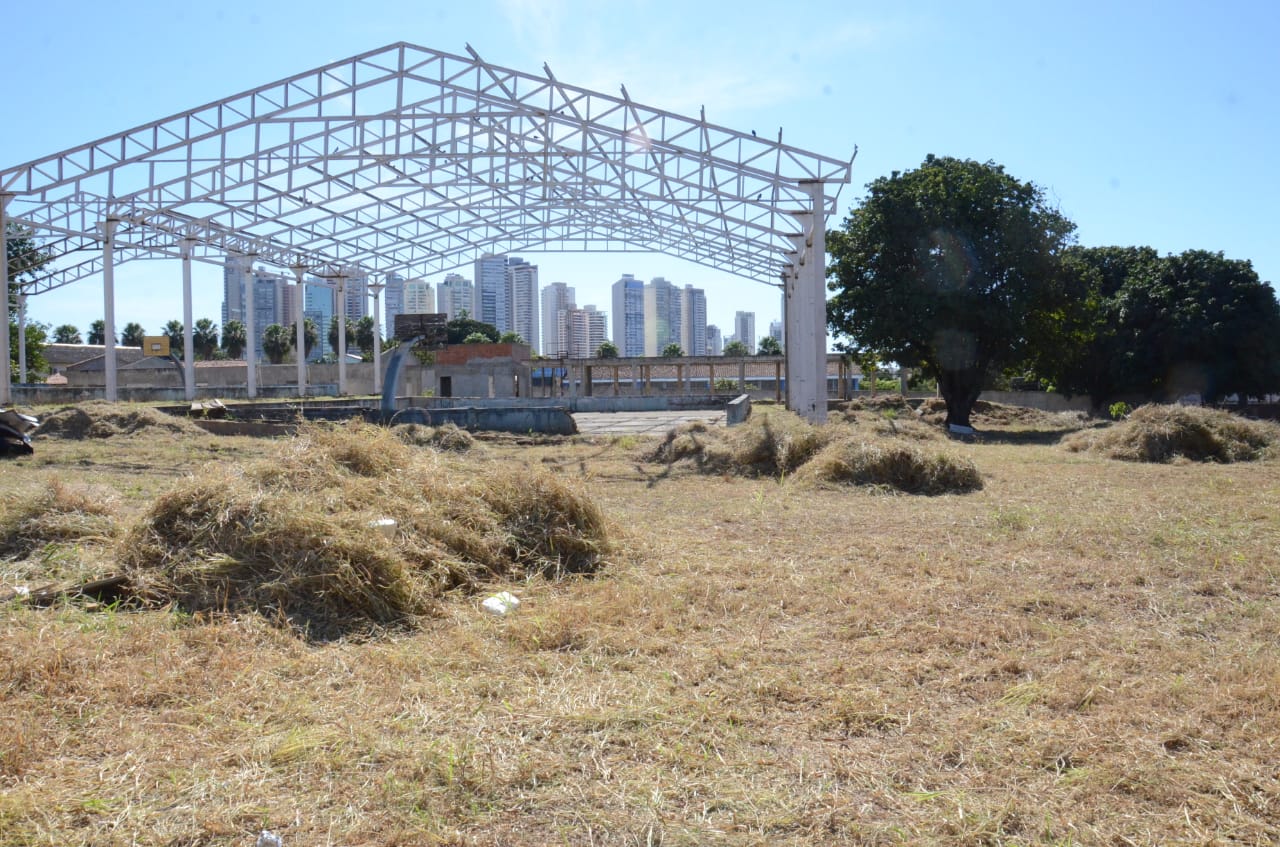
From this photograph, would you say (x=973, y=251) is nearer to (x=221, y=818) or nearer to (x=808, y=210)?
(x=808, y=210)

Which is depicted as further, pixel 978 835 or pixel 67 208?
pixel 67 208

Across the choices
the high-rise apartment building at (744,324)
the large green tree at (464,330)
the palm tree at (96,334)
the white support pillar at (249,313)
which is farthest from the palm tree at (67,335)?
the high-rise apartment building at (744,324)

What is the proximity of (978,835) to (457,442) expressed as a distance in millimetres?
14421

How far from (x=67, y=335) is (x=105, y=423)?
7726 cm

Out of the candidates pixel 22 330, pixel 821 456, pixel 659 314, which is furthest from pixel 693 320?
pixel 821 456

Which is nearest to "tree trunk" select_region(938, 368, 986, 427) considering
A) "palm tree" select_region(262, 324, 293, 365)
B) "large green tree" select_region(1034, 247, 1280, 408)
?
"large green tree" select_region(1034, 247, 1280, 408)

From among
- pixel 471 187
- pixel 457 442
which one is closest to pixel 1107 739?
pixel 457 442

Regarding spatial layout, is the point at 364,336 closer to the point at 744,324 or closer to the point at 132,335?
the point at 132,335

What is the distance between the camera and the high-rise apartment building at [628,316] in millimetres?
139950

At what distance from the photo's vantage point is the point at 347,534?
227 inches

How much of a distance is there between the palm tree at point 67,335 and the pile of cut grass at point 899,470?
88521 millimetres

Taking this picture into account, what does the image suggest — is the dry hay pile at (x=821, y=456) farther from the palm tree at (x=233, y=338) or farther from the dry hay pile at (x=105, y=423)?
the palm tree at (x=233, y=338)

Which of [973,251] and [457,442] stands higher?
[973,251]

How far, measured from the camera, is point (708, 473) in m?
13.5
